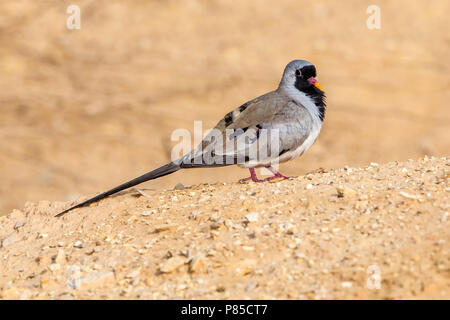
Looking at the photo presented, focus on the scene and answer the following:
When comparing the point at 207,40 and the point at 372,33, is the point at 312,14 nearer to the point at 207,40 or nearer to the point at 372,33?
the point at 372,33

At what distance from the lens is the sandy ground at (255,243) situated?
5129 millimetres

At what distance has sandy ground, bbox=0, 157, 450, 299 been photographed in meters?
5.13

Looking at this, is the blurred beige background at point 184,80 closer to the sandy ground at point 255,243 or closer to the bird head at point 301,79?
the bird head at point 301,79

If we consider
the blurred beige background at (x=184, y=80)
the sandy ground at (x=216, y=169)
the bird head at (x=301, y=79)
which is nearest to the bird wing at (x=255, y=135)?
the sandy ground at (x=216, y=169)

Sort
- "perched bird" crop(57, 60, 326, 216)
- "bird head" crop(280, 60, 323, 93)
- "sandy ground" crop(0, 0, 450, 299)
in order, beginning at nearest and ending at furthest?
"sandy ground" crop(0, 0, 450, 299)
"perched bird" crop(57, 60, 326, 216)
"bird head" crop(280, 60, 323, 93)

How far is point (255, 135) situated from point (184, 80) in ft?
30.6

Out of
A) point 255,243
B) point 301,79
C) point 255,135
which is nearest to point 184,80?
point 301,79

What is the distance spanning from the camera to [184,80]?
16.7m

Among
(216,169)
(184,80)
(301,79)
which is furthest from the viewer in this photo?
(184,80)

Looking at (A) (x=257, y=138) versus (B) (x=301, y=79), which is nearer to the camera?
(A) (x=257, y=138)

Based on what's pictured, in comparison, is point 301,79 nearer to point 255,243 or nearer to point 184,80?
point 255,243

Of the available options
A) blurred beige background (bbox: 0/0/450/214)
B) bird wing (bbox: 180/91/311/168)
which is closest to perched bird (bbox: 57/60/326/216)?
bird wing (bbox: 180/91/311/168)

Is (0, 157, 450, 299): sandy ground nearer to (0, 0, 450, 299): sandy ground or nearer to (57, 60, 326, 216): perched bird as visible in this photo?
(0, 0, 450, 299): sandy ground

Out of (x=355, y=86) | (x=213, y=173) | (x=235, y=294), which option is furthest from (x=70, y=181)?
(x=235, y=294)
